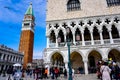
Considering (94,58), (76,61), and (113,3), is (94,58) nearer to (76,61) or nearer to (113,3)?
(76,61)

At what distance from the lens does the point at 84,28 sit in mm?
20250

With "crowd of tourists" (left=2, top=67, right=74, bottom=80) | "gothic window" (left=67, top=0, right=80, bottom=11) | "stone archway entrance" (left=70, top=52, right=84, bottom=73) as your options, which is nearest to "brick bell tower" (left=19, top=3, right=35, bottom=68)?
"stone archway entrance" (left=70, top=52, right=84, bottom=73)

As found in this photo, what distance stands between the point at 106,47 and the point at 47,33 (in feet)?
31.3

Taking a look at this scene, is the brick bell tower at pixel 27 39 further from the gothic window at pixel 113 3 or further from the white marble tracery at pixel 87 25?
the gothic window at pixel 113 3

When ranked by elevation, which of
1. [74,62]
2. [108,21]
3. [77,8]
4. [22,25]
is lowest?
[74,62]

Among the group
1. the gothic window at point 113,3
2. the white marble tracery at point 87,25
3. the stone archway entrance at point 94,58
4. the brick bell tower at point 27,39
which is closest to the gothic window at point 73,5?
the white marble tracery at point 87,25

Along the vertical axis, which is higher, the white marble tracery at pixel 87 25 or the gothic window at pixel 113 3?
the gothic window at pixel 113 3

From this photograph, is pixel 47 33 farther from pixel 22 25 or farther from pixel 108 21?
pixel 22 25

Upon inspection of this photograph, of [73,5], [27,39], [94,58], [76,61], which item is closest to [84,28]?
[73,5]

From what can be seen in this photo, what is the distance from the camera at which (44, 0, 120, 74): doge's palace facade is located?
19016 millimetres

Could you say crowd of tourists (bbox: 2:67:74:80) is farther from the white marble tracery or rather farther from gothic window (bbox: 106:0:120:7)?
gothic window (bbox: 106:0:120:7)

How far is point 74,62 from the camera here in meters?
21.7

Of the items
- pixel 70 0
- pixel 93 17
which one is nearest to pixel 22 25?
pixel 70 0

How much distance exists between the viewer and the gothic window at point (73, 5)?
22297 mm
